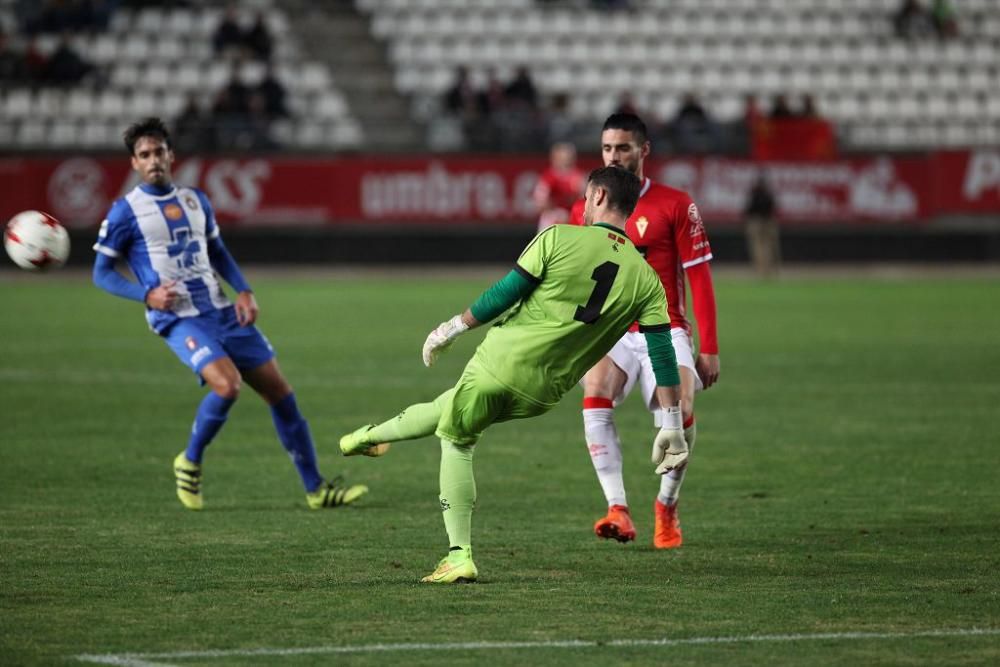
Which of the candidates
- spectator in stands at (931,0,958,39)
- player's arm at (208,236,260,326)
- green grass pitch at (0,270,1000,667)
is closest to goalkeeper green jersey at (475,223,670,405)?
green grass pitch at (0,270,1000,667)

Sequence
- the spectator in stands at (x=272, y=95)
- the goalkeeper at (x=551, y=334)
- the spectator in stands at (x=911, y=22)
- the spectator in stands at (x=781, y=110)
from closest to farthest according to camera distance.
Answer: the goalkeeper at (x=551, y=334) → the spectator in stands at (x=272, y=95) → the spectator in stands at (x=781, y=110) → the spectator in stands at (x=911, y=22)

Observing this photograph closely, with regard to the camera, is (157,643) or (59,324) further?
(59,324)

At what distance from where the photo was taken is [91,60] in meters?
34.3

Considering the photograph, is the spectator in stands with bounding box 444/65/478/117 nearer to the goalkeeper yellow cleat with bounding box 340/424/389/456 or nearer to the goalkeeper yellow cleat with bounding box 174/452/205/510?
the goalkeeper yellow cleat with bounding box 174/452/205/510

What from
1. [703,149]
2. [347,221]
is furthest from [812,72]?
[347,221]

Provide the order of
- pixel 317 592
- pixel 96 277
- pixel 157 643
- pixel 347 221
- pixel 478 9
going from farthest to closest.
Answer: pixel 478 9
pixel 347 221
pixel 96 277
pixel 317 592
pixel 157 643

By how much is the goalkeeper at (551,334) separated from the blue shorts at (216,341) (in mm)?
→ 2538

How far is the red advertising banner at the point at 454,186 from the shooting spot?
31.4m

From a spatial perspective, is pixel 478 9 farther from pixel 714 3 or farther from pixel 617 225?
pixel 617 225

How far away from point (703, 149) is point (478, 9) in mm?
7078

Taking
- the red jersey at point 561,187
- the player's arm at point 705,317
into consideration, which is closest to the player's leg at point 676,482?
the player's arm at point 705,317

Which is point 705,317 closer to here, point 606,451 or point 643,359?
point 643,359

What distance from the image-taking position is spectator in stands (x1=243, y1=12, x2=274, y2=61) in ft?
113

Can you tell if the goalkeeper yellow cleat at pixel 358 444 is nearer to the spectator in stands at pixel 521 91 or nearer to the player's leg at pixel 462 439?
the player's leg at pixel 462 439
